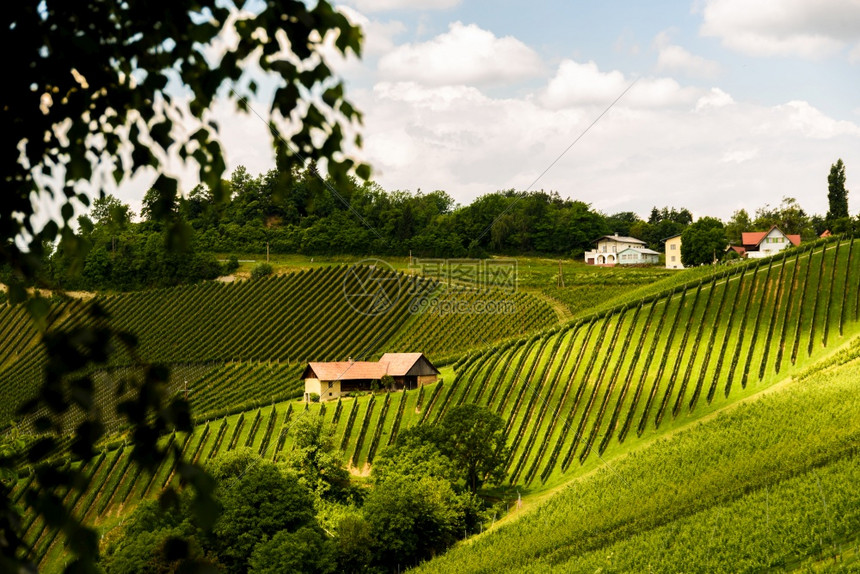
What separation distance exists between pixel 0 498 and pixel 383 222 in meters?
95.6

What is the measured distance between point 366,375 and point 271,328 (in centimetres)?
2316

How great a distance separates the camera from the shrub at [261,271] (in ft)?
319

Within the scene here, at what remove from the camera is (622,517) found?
32.1m

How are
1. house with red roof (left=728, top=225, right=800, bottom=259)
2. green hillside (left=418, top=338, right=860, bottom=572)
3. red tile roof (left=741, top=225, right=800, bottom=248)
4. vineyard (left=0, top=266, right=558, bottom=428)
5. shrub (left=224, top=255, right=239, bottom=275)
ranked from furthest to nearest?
red tile roof (left=741, top=225, right=800, bottom=248) < house with red roof (left=728, top=225, right=800, bottom=259) < shrub (left=224, top=255, right=239, bottom=275) < vineyard (left=0, top=266, right=558, bottom=428) < green hillside (left=418, top=338, right=860, bottom=572)

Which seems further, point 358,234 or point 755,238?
point 755,238

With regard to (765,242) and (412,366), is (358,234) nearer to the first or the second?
(412,366)

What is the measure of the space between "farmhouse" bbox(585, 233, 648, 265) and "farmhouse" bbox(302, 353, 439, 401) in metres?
60.6

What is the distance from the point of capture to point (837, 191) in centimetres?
12275

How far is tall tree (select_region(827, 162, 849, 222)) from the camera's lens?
401 ft

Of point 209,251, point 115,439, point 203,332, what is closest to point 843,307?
point 115,439

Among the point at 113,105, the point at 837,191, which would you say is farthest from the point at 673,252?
the point at 113,105

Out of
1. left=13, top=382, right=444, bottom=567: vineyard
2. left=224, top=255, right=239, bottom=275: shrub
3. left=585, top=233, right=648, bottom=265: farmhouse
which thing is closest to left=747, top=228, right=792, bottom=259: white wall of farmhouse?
left=585, top=233, right=648, bottom=265: farmhouse

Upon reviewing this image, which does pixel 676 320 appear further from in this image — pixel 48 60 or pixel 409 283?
pixel 48 60

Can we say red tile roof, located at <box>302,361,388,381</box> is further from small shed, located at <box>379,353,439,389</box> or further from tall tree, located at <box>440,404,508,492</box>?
tall tree, located at <box>440,404,508,492</box>
